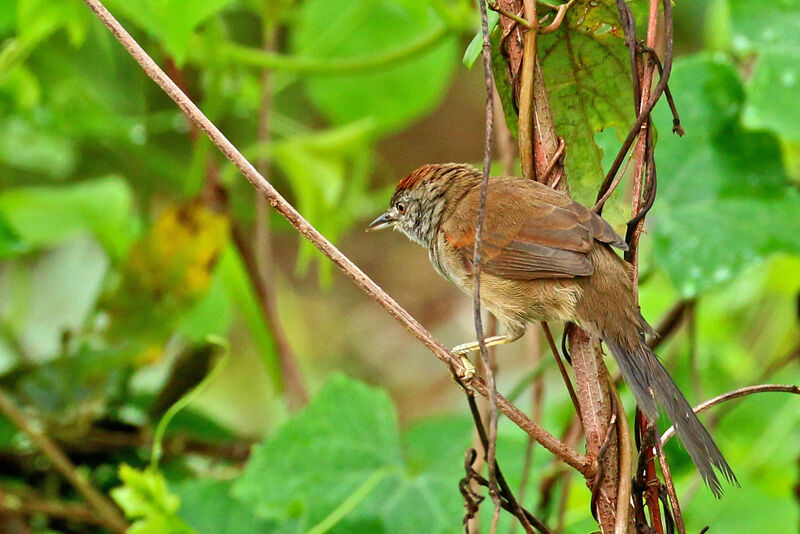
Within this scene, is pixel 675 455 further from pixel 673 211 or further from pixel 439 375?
pixel 439 375

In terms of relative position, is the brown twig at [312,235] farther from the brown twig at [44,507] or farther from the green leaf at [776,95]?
the brown twig at [44,507]

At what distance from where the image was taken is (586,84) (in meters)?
1.62

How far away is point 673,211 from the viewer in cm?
A: 267

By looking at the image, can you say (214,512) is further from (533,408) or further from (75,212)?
(75,212)

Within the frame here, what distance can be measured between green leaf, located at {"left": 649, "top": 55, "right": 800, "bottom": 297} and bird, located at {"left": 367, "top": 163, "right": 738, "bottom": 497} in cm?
72

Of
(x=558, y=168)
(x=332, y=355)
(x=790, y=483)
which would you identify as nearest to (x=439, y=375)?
(x=332, y=355)

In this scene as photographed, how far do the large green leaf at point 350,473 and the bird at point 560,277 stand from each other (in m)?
0.60

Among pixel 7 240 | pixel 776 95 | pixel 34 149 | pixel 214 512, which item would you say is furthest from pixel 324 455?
pixel 34 149

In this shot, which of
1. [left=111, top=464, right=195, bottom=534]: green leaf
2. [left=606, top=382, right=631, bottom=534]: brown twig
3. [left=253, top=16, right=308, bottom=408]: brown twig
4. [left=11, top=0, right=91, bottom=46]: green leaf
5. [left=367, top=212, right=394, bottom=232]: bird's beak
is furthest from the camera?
[left=253, top=16, right=308, bottom=408]: brown twig

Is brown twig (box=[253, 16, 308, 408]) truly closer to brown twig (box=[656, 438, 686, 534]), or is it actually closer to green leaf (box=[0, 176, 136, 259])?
green leaf (box=[0, 176, 136, 259])

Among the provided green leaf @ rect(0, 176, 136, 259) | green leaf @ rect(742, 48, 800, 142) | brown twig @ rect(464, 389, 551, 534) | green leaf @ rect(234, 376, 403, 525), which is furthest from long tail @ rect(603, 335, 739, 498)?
green leaf @ rect(0, 176, 136, 259)

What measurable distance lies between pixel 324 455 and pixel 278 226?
145 centimetres

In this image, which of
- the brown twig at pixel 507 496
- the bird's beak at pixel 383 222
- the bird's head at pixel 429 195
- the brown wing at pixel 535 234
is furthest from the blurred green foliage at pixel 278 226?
the brown twig at pixel 507 496

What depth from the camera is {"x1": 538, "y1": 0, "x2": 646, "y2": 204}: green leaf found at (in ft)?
5.19
